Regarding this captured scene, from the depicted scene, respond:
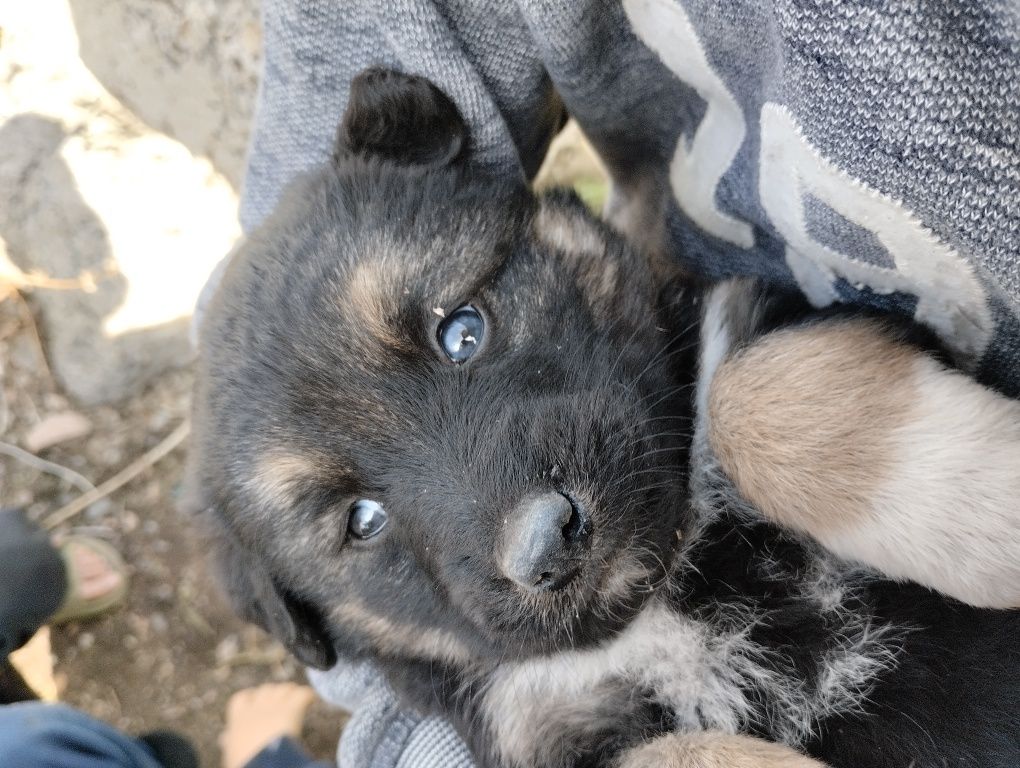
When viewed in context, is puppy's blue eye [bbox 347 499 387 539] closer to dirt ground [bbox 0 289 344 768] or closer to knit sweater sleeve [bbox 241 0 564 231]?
knit sweater sleeve [bbox 241 0 564 231]

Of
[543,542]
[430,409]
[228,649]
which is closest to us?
[543,542]

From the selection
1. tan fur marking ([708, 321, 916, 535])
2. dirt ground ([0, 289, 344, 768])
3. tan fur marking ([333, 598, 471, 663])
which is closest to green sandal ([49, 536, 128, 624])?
dirt ground ([0, 289, 344, 768])

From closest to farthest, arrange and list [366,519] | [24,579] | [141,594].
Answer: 1. [366,519]
2. [24,579]
3. [141,594]

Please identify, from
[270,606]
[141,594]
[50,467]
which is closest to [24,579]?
[141,594]

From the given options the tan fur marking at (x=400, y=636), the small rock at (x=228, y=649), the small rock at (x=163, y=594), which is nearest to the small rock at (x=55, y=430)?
the small rock at (x=163, y=594)

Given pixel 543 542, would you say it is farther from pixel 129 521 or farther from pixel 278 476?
pixel 129 521

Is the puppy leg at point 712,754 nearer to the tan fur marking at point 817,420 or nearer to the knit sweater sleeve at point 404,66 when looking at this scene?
the tan fur marking at point 817,420
